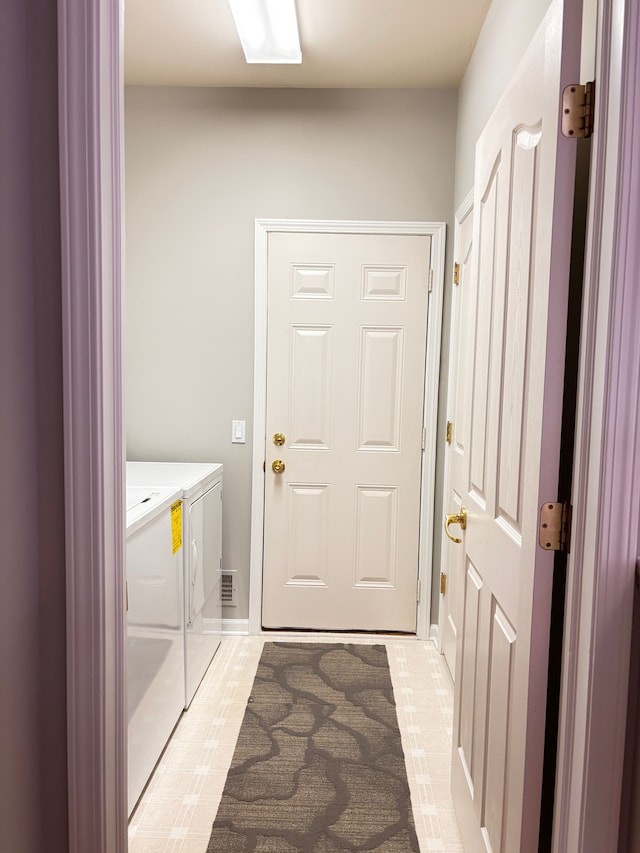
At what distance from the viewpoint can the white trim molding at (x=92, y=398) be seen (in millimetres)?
901

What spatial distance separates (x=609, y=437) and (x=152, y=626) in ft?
5.01

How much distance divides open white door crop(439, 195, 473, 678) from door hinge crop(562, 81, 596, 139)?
5.16ft

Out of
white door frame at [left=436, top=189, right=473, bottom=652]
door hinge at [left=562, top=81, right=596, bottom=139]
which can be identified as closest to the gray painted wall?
white door frame at [left=436, top=189, right=473, bottom=652]

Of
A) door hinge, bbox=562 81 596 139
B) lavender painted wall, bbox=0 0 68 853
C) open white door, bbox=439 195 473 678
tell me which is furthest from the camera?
open white door, bbox=439 195 473 678

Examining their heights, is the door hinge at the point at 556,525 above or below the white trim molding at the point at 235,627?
above

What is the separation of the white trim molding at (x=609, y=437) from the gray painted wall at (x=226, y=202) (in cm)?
213

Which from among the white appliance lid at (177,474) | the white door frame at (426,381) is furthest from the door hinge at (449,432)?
the white appliance lid at (177,474)

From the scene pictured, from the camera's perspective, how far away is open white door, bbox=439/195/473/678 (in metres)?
2.67

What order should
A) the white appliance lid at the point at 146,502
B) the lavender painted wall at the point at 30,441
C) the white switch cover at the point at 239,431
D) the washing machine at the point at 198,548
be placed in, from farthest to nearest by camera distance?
the white switch cover at the point at 239,431, the washing machine at the point at 198,548, the white appliance lid at the point at 146,502, the lavender painted wall at the point at 30,441

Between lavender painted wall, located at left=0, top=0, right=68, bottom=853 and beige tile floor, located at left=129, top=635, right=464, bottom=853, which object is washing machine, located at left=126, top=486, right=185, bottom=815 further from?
lavender painted wall, located at left=0, top=0, right=68, bottom=853

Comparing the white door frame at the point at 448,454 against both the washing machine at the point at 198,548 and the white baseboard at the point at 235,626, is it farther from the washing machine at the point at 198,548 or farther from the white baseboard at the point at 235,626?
the washing machine at the point at 198,548

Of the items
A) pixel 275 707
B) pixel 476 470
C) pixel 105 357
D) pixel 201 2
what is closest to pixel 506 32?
pixel 201 2

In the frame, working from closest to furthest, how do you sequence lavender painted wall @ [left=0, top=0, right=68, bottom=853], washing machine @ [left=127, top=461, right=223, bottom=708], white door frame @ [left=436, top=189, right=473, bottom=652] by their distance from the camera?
Answer: lavender painted wall @ [left=0, top=0, right=68, bottom=853]
washing machine @ [left=127, top=461, right=223, bottom=708]
white door frame @ [left=436, top=189, right=473, bottom=652]

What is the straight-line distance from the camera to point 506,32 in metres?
1.99
